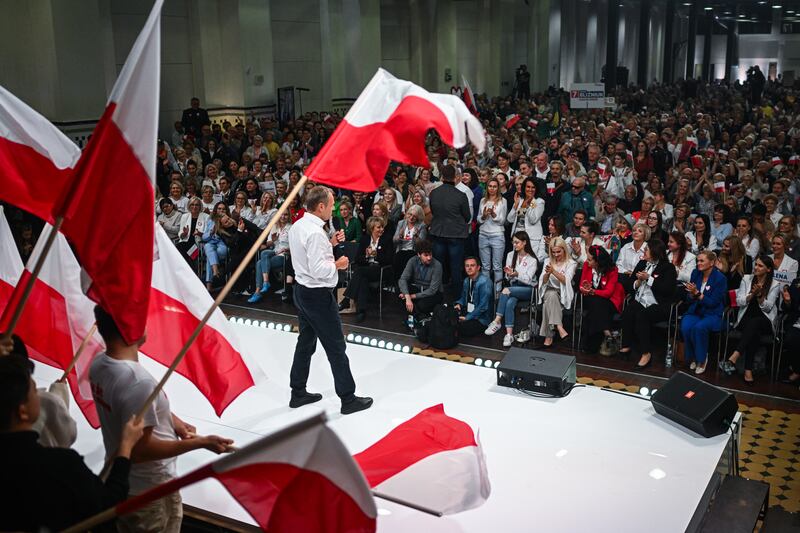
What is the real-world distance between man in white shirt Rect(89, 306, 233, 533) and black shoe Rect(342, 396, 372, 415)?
2435mm

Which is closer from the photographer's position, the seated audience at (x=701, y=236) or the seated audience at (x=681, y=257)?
the seated audience at (x=681, y=257)

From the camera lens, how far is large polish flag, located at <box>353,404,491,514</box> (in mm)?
4750

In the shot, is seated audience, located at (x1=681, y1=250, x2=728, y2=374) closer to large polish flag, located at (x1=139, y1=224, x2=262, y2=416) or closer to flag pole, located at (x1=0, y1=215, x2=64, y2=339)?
large polish flag, located at (x1=139, y1=224, x2=262, y2=416)

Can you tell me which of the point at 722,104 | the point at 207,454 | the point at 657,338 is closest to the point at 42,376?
the point at 207,454

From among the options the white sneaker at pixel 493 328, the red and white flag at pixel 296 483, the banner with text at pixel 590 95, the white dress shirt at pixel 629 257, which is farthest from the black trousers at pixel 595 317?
the banner with text at pixel 590 95

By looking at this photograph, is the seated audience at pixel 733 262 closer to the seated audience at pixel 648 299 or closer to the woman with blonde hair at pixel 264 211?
the seated audience at pixel 648 299

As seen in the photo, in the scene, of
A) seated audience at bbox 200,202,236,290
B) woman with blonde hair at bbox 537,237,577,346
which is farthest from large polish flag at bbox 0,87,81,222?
seated audience at bbox 200,202,236,290

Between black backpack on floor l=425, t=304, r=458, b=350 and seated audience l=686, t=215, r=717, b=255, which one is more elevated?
seated audience l=686, t=215, r=717, b=255

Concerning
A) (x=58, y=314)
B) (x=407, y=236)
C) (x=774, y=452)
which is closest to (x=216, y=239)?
(x=407, y=236)

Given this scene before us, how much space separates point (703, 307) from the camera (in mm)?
7961

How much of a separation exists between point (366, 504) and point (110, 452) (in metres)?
1.50

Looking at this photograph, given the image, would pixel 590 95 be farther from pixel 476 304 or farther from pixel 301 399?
pixel 301 399

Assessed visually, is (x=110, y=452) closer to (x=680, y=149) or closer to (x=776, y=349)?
(x=776, y=349)

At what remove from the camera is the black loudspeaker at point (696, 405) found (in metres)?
5.61
